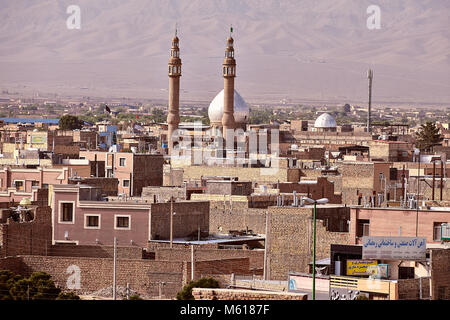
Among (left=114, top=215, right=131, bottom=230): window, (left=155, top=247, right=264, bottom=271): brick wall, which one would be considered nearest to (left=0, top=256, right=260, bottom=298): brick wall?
(left=155, top=247, right=264, bottom=271): brick wall

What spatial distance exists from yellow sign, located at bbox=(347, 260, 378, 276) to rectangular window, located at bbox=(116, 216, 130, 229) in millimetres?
6569

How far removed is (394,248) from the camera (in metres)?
18.2

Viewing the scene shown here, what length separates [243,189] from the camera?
3017 cm

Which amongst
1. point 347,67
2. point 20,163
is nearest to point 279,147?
point 20,163

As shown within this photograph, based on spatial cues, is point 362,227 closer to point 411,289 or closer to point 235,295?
point 411,289

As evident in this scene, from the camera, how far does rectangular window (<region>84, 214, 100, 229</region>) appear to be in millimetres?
23875

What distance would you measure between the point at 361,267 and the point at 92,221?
24.5 feet

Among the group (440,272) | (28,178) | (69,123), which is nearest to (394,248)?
(440,272)

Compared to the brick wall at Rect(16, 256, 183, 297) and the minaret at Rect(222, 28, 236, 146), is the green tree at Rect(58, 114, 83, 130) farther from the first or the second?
the brick wall at Rect(16, 256, 183, 297)

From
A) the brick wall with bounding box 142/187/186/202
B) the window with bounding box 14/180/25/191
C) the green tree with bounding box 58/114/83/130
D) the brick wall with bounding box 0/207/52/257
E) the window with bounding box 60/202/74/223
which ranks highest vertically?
the green tree with bounding box 58/114/83/130

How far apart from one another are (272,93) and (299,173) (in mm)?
131951

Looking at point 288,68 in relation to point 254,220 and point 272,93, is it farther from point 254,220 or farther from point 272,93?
point 254,220

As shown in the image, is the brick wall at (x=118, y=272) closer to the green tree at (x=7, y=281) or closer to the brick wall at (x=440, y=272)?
the green tree at (x=7, y=281)
